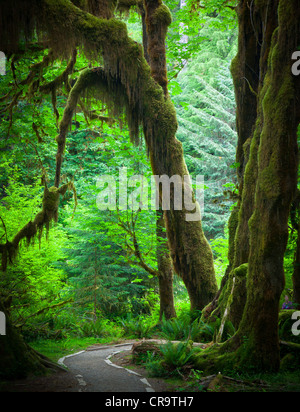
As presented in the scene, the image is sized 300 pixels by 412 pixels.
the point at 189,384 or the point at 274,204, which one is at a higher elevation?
the point at 274,204

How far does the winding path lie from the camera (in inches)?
197

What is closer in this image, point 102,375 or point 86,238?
point 102,375

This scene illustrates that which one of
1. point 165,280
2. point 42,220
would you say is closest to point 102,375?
point 42,220

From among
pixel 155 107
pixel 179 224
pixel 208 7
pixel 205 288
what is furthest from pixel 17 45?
pixel 205 288

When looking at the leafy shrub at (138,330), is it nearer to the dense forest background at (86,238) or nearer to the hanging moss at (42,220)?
the dense forest background at (86,238)

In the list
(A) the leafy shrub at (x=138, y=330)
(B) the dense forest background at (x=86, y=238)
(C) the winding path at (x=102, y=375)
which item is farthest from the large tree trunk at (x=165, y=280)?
(C) the winding path at (x=102, y=375)

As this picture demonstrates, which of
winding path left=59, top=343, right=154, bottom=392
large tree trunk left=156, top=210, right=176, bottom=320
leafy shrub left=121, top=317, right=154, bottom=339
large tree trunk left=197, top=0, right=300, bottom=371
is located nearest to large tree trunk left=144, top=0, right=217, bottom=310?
large tree trunk left=156, top=210, right=176, bottom=320

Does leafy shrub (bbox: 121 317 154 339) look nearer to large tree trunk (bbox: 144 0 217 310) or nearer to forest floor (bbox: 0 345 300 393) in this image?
large tree trunk (bbox: 144 0 217 310)

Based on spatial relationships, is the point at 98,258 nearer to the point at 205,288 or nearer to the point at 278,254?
the point at 205,288

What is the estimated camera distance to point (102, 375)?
5879 millimetres

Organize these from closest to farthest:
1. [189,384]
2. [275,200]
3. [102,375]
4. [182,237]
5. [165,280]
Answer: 1. [189,384]
2. [275,200]
3. [102,375]
4. [182,237]
5. [165,280]

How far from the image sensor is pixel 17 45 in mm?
7828

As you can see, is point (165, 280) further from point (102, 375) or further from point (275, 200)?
point (275, 200)

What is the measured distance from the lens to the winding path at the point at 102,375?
499 cm
